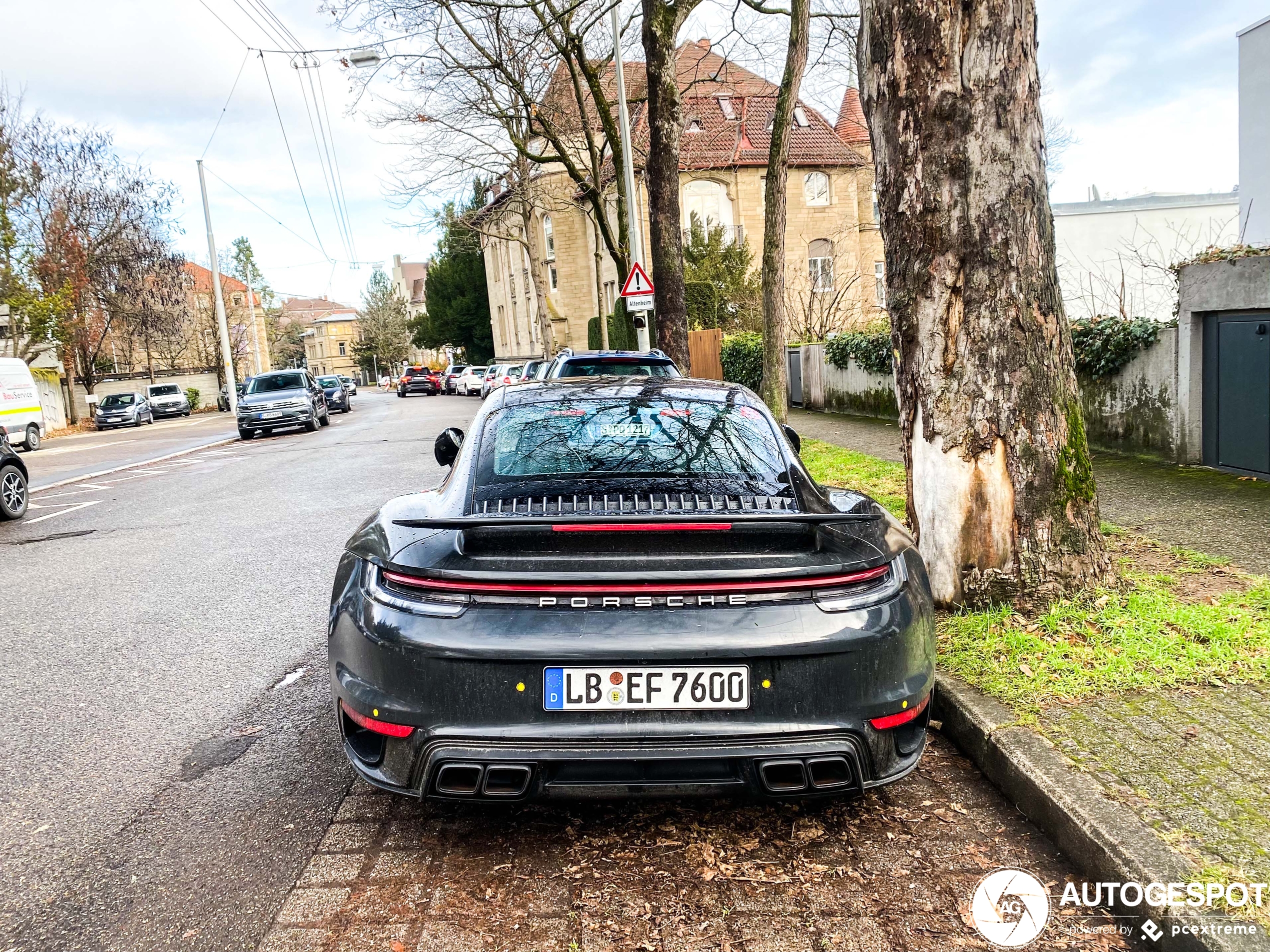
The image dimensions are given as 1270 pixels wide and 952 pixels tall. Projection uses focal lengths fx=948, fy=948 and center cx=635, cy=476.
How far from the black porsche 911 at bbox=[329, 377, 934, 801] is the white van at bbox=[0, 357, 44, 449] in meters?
26.7

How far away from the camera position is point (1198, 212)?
31.2 m

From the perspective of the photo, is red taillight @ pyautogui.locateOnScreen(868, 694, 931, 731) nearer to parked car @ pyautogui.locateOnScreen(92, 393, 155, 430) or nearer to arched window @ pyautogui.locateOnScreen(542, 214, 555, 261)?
parked car @ pyautogui.locateOnScreen(92, 393, 155, 430)

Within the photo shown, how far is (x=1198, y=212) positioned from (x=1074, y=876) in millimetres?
34641

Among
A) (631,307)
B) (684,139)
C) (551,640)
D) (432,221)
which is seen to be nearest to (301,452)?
(631,307)

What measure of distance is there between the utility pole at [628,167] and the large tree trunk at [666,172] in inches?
81.7

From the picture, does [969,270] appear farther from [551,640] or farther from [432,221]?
[432,221]

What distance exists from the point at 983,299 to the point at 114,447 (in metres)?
27.3

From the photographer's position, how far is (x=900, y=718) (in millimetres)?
2875

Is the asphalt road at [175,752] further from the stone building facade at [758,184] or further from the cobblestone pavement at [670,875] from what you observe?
the stone building facade at [758,184]

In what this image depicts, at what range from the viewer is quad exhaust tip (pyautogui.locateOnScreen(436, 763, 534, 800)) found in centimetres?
269

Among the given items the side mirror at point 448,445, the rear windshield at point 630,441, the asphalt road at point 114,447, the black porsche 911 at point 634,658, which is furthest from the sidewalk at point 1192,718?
the asphalt road at point 114,447

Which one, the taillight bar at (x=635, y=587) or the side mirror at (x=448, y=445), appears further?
the side mirror at (x=448, y=445)

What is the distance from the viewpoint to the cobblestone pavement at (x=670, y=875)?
2.59 m

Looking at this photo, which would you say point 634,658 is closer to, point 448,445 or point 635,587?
point 635,587
